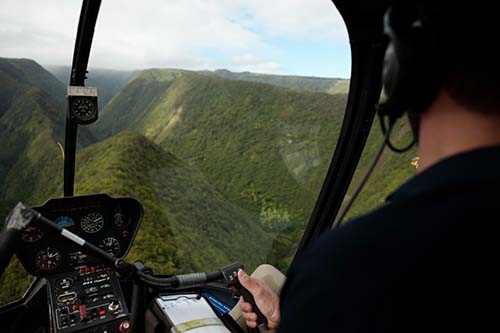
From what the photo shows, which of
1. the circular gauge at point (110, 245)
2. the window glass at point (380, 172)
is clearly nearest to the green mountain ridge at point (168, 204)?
the circular gauge at point (110, 245)

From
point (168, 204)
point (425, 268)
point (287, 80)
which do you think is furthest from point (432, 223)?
point (168, 204)

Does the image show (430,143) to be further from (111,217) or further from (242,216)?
(242,216)

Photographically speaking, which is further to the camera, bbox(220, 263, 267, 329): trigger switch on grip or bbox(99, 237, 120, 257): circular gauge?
bbox(99, 237, 120, 257): circular gauge

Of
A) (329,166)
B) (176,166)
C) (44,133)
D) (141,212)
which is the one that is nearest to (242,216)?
(176,166)

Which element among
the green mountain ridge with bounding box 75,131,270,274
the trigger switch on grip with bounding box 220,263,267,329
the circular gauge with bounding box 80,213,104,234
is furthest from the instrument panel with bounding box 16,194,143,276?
the trigger switch on grip with bounding box 220,263,267,329

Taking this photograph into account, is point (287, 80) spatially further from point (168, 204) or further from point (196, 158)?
point (168, 204)

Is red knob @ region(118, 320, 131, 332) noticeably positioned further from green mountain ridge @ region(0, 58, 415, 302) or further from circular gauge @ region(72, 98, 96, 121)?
circular gauge @ region(72, 98, 96, 121)
